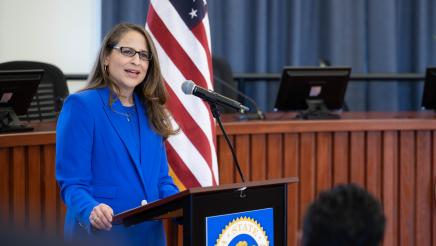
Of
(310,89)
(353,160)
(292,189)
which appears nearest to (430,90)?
(310,89)

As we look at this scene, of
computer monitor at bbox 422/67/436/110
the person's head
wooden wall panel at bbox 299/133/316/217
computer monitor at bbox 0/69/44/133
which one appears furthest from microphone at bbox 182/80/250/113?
computer monitor at bbox 422/67/436/110

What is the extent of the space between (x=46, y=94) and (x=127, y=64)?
243 cm

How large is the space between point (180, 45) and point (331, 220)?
2.43 m

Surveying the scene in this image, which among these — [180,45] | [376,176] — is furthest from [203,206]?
[376,176]

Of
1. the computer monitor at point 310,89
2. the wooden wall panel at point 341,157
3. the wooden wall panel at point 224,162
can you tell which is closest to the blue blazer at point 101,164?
the wooden wall panel at point 224,162

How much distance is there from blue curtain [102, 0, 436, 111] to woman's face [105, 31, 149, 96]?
3922mm

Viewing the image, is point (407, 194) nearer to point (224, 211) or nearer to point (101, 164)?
point (224, 211)

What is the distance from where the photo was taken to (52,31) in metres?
6.38

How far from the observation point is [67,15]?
6422 mm

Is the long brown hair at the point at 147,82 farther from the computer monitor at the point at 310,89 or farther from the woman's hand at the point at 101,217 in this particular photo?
the computer monitor at the point at 310,89

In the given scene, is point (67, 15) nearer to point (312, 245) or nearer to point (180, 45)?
point (180, 45)

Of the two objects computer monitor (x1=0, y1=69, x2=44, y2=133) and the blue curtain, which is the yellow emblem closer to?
computer monitor (x1=0, y1=69, x2=44, y2=133)

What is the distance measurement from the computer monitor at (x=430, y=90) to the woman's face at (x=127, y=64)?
9.65 feet

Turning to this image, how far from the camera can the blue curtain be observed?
21.3 feet
